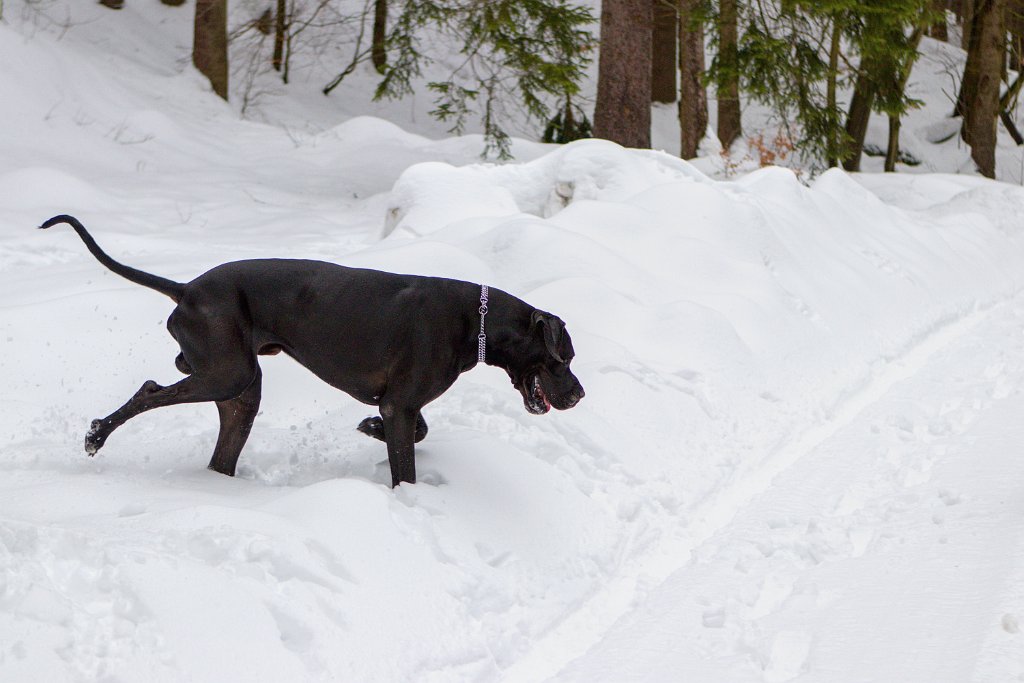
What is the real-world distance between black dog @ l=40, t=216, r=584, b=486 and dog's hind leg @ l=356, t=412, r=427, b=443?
0.27 m

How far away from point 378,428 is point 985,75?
18703 millimetres

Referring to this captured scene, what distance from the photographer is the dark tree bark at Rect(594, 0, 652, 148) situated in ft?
44.9

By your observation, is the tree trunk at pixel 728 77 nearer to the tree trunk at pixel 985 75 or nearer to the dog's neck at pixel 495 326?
the tree trunk at pixel 985 75

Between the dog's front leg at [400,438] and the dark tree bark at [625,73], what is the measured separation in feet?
32.1

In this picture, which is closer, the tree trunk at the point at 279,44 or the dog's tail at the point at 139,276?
the dog's tail at the point at 139,276

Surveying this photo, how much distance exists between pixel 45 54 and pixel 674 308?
12101mm

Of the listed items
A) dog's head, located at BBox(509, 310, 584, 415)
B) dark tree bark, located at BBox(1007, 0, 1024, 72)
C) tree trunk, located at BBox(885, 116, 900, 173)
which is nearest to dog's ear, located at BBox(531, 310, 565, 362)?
dog's head, located at BBox(509, 310, 584, 415)

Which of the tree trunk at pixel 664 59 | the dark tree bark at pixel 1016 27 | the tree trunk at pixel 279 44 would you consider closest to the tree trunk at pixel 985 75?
the dark tree bark at pixel 1016 27

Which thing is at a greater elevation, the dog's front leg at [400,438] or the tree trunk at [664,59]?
the dog's front leg at [400,438]

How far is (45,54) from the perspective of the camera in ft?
52.9

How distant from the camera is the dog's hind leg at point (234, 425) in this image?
5227 millimetres

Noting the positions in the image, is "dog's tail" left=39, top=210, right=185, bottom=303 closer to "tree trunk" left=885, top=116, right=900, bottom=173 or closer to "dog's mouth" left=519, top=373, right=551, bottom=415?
"dog's mouth" left=519, top=373, right=551, bottom=415

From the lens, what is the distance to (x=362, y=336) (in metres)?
4.91

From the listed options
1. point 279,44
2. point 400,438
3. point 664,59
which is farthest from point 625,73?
point 279,44
